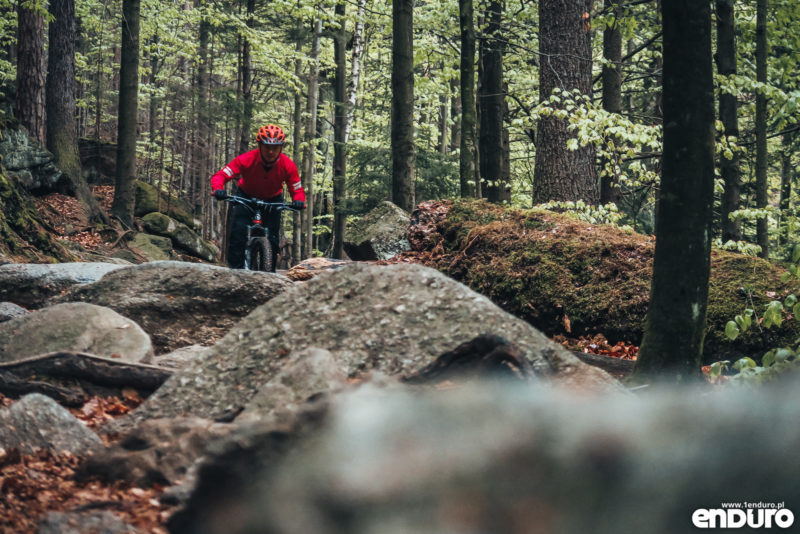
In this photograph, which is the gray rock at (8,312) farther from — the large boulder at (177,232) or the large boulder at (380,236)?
the large boulder at (177,232)

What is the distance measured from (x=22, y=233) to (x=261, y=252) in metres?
4.50

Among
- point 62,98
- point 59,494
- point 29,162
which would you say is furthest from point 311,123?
point 59,494

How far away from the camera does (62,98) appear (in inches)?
702

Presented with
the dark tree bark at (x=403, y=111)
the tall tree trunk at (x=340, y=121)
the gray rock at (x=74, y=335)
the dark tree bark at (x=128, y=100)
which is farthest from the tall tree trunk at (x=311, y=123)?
the gray rock at (x=74, y=335)

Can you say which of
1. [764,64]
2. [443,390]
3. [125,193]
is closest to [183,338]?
[443,390]

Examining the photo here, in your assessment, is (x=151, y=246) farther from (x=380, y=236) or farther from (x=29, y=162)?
(x=380, y=236)

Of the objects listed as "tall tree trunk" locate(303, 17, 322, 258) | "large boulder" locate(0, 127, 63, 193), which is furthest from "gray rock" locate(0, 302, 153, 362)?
"tall tree trunk" locate(303, 17, 322, 258)

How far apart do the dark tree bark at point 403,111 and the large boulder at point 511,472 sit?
35.8 feet

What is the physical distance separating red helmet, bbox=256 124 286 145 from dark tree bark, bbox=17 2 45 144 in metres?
11.7

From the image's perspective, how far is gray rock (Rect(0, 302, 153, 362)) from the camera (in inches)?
189

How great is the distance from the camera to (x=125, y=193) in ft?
61.0

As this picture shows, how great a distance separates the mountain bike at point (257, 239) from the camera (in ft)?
28.6

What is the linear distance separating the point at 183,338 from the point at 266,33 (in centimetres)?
2093

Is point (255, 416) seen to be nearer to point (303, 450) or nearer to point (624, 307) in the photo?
point (303, 450)
